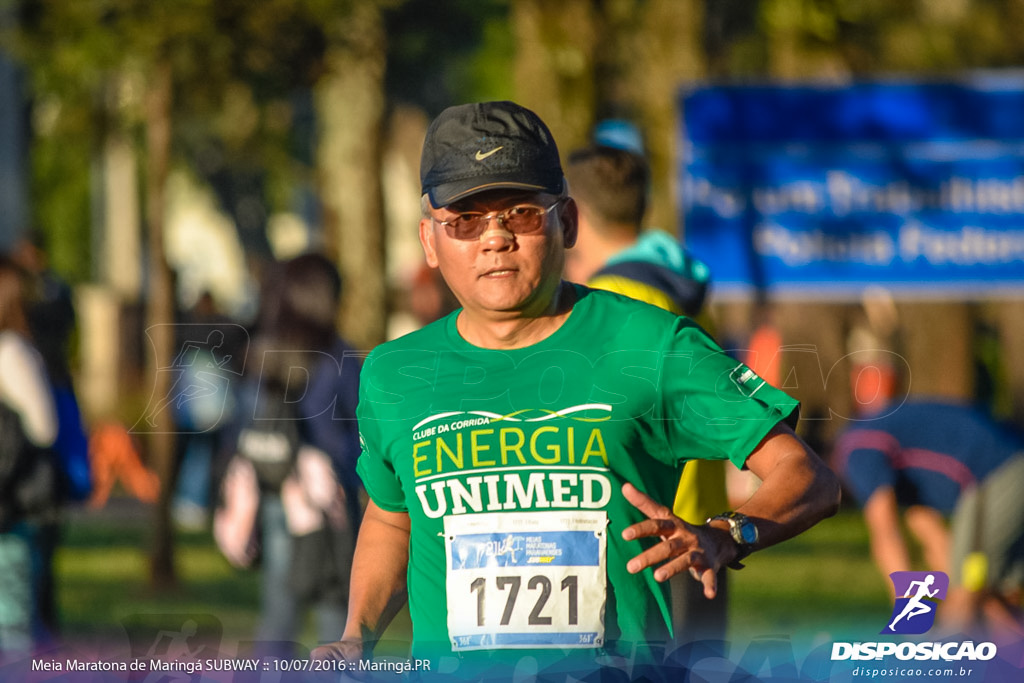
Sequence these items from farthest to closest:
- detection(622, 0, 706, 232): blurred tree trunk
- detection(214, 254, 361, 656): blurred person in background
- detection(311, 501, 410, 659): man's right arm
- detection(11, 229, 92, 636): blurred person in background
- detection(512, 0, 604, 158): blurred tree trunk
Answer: detection(622, 0, 706, 232): blurred tree trunk → detection(512, 0, 604, 158): blurred tree trunk → detection(11, 229, 92, 636): blurred person in background → detection(214, 254, 361, 656): blurred person in background → detection(311, 501, 410, 659): man's right arm

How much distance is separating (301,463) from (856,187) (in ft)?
16.5

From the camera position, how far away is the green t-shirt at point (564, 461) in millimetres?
3443

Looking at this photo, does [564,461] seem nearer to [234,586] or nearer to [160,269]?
[234,586]

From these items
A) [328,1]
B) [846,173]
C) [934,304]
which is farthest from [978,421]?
[934,304]

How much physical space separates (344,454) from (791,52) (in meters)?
8.05

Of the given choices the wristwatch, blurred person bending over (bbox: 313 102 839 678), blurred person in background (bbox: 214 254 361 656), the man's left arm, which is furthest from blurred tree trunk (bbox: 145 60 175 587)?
the wristwatch

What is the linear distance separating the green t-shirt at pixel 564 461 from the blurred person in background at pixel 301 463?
3.40 meters

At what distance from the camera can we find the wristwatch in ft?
10.5

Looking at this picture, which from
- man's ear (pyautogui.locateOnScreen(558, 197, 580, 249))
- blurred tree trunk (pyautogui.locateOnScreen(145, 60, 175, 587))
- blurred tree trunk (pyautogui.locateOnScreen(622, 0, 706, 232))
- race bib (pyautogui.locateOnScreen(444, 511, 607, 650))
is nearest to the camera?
race bib (pyautogui.locateOnScreen(444, 511, 607, 650))

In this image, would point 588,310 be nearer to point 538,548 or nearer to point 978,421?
point 538,548

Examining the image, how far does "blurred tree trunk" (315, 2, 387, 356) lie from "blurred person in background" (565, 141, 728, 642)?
10.4m

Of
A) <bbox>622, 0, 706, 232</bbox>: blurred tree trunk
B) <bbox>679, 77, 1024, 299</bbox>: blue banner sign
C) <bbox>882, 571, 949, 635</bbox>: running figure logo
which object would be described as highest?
<bbox>622, 0, 706, 232</bbox>: blurred tree trunk

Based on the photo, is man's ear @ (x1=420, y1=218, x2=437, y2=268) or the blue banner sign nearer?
man's ear @ (x1=420, y1=218, x2=437, y2=268)

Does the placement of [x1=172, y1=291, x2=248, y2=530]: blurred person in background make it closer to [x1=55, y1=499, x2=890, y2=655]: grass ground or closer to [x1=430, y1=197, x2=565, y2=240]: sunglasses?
[x1=55, y1=499, x2=890, y2=655]: grass ground
